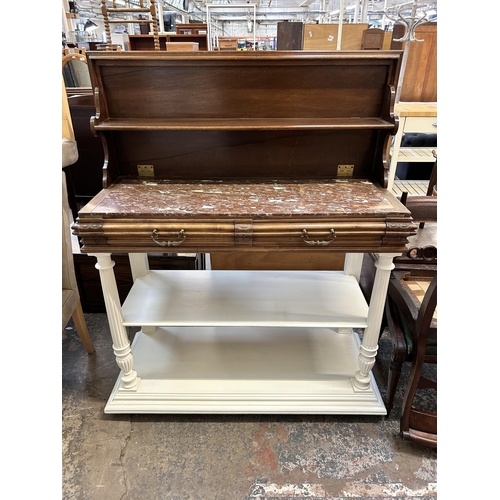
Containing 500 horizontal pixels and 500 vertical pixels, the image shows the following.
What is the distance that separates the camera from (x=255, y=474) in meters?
1.41

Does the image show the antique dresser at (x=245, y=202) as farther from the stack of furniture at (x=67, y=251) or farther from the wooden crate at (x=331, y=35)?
the wooden crate at (x=331, y=35)

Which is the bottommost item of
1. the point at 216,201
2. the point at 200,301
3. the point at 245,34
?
the point at 200,301

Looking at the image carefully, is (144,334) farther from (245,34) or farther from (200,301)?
(245,34)

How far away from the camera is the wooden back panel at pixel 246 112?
55.2 inches

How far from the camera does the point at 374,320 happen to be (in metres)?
1.45

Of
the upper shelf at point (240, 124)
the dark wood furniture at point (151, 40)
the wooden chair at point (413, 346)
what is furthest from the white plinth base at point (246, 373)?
the dark wood furniture at point (151, 40)

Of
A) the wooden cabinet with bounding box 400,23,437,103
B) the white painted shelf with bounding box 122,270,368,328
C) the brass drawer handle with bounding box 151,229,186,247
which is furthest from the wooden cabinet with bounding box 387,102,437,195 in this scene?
the brass drawer handle with bounding box 151,229,186,247

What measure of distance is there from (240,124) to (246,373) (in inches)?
43.8

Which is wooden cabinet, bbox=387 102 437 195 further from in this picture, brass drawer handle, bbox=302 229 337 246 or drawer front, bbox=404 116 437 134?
brass drawer handle, bbox=302 229 337 246

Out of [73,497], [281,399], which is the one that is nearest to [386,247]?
[281,399]

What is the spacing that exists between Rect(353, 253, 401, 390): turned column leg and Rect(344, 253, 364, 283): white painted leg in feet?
1.36

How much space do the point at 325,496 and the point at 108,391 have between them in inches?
42.7

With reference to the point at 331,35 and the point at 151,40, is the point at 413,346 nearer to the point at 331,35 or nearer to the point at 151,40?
the point at 331,35

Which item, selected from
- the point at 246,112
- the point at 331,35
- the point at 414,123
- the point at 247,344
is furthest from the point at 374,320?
the point at 331,35
